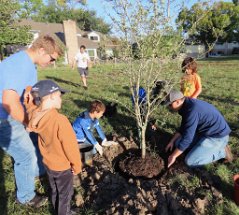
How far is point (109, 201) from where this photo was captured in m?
2.97

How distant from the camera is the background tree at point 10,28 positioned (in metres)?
18.1

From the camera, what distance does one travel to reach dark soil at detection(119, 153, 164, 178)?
3.51m

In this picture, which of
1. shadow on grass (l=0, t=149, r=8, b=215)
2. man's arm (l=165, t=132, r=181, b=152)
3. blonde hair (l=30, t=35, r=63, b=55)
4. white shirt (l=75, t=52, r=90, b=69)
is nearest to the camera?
blonde hair (l=30, t=35, r=63, b=55)

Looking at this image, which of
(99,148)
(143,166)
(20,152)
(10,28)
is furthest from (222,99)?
(10,28)

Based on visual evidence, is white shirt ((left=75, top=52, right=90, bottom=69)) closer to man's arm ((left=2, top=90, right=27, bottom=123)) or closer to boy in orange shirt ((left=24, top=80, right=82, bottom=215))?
boy in orange shirt ((left=24, top=80, right=82, bottom=215))

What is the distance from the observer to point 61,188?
102 inches

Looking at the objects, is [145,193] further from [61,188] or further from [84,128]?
[84,128]

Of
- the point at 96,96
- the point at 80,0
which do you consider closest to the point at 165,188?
the point at 80,0

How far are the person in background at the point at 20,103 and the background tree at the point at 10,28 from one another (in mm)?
17914

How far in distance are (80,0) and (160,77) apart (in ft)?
4.28

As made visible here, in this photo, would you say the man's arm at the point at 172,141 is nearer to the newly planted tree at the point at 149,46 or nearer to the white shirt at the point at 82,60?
the newly planted tree at the point at 149,46

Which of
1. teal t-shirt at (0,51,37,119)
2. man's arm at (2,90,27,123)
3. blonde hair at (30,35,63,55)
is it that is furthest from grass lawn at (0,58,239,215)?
man's arm at (2,90,27,123)

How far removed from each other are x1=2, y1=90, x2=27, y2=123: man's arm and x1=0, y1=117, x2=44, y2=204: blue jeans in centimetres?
24

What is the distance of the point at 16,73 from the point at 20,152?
2.95ft
